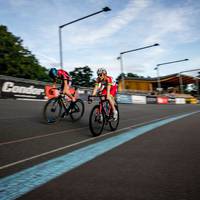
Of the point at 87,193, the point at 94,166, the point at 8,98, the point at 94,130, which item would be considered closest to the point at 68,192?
the point at 87,193

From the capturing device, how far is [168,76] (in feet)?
187

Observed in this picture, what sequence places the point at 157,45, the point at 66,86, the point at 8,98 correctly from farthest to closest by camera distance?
the point at 157,45 < the point at 8,98 < the point at 66,86

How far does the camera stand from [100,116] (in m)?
6.00

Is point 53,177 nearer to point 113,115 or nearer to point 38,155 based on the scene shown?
point 38,155

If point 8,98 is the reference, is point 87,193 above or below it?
below

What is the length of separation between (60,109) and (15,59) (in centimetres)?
3787

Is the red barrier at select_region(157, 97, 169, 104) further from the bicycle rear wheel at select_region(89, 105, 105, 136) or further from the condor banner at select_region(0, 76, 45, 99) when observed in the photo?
the bicycle rear wheel at select_region(89, 105, 105, 136)

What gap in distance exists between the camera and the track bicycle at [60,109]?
7.29 metres

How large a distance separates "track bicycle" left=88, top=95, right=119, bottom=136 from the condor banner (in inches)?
377

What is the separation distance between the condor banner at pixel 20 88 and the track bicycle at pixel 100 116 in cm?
957

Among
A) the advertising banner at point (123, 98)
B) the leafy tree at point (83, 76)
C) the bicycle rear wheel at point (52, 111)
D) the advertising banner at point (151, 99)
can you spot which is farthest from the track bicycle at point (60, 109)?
the leafy tree at point (83, 76)

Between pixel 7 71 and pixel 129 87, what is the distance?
2780 cm

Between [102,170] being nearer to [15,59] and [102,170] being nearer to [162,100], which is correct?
[162,100]

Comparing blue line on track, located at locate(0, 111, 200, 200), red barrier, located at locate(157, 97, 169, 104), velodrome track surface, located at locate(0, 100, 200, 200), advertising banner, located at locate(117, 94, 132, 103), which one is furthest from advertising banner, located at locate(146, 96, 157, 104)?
blue line on track, located at locate(0, 111, 200, 200)
